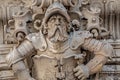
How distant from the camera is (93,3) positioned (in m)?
3.21

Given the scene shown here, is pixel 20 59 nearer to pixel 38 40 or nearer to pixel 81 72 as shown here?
pixel 38 40

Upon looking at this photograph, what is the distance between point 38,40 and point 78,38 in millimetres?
209

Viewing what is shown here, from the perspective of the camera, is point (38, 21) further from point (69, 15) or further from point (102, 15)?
point (102, 15)

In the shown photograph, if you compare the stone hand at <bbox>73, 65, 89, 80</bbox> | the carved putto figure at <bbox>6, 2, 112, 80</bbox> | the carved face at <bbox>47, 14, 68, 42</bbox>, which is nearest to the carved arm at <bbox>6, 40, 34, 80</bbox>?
the carved putto figure at <bbox>6, 2, 112, 80</bbox>

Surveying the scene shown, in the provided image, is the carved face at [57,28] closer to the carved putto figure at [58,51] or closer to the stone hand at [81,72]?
the carved putto figure at [58,51]

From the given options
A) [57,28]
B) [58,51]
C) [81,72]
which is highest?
[57,28]

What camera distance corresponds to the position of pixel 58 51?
298 centimetres

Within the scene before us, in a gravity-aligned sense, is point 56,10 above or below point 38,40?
above

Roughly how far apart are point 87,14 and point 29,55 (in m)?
0.39

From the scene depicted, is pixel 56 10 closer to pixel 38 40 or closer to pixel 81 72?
pixel 38 40

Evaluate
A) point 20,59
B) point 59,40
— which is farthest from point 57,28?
point 20,59

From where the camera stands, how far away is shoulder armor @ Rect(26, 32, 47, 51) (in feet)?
9.84

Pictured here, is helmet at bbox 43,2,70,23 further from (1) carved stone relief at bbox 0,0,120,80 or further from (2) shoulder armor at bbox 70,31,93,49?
(2) shoulder armor at bbox 70,31,93,49

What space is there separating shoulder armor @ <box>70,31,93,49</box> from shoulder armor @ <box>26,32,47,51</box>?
145mm
